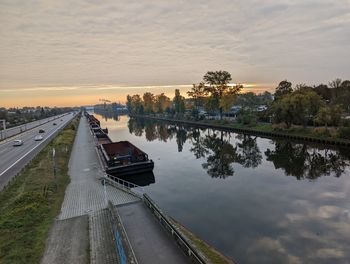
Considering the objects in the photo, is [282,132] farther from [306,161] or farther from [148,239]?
[148,239]

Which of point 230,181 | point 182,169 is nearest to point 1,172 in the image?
point 182,169

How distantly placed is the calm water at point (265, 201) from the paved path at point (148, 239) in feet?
15.1

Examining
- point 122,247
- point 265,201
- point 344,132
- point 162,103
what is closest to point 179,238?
point 122,247

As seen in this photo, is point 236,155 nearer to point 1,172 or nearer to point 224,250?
point 224,250

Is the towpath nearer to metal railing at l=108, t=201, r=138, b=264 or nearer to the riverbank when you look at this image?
metal railing at l=108, t=201, r=138, b=264

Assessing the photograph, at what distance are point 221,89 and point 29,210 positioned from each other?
91324 millimetres

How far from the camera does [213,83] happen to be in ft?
341

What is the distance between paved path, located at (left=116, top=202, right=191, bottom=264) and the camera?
46.1 ft

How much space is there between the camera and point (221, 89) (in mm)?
103625

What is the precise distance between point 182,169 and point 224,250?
2412 cm

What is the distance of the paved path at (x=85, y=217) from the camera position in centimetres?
1466

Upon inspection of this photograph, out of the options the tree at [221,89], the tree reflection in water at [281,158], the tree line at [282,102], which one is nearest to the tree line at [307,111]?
the tree line at [282,102]

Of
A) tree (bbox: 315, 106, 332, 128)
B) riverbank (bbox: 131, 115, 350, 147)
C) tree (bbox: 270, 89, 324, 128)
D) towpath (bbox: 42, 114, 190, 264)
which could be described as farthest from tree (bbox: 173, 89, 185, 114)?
towpath (bbox: 42, 114, 190, 264)

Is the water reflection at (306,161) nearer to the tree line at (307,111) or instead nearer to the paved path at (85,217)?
the tree line at (307,111)
